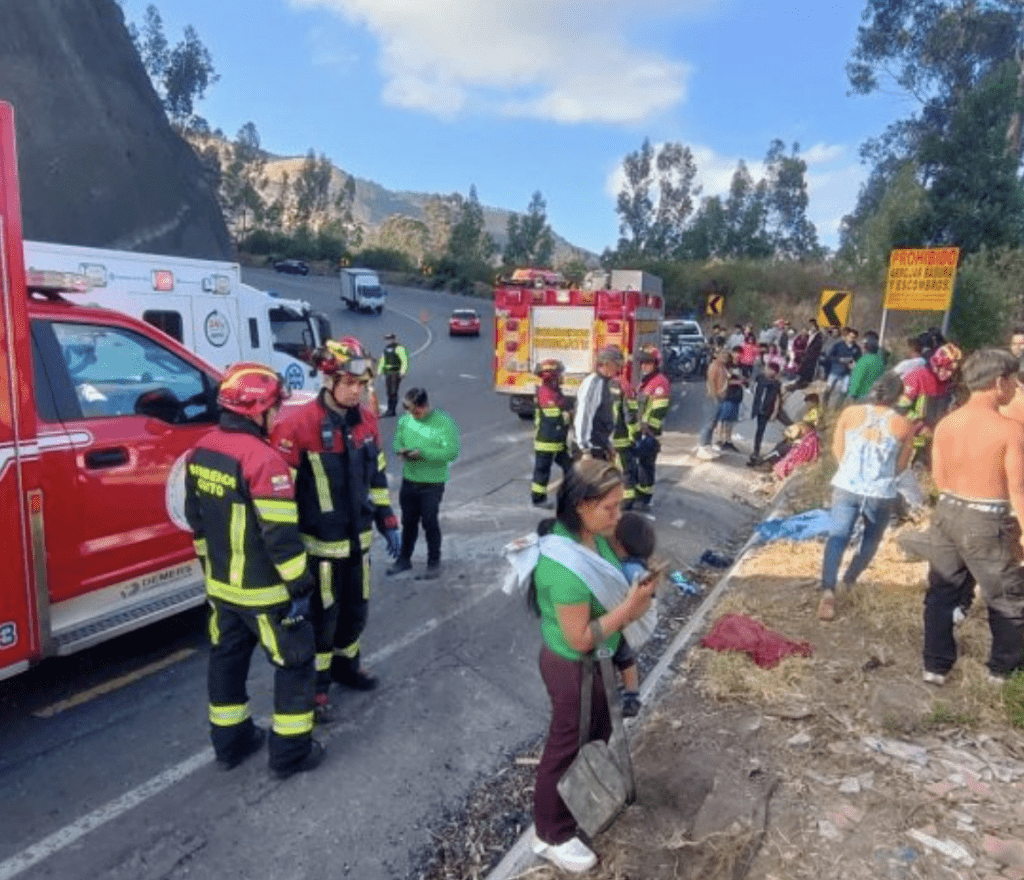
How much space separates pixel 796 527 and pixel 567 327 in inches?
257

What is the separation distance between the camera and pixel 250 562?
3.35 m

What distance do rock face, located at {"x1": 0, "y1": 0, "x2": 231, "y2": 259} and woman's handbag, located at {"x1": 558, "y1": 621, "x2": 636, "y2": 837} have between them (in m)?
23.7

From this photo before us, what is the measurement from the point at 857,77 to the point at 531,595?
3520 cm

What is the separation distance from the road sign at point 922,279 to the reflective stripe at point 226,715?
1102cm

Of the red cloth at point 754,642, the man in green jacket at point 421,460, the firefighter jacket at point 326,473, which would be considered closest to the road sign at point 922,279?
the red cloth at point 754,642

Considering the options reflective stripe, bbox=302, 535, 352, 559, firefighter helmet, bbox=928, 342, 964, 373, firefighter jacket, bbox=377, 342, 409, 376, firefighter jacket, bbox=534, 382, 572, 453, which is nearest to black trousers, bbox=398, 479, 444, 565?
firefighter jacket, bbox=534, 382, 572, 453

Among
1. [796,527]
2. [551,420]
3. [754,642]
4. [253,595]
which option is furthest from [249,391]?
[796,527]

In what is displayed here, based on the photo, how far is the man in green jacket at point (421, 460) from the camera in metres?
6.02

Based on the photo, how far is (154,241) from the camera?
2964 cm

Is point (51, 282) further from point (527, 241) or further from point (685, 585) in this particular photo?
point (527, 241)

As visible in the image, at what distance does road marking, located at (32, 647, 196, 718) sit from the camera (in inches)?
163

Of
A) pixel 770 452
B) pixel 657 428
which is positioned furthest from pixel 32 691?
pixel 770 452

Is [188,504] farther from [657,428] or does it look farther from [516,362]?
[516,362]

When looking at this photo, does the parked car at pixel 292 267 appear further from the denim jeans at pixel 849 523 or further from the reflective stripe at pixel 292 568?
the reflective stripe at pixel 292 568
